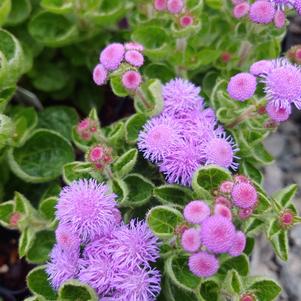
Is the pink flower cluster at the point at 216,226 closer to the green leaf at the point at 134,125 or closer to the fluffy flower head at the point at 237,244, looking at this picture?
the fluffy flower head at the point at 237,244

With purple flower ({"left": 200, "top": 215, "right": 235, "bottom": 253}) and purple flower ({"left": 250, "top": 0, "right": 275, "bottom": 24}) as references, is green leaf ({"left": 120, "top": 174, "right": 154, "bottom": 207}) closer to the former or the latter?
purple flower ({"left": 200, "top": 215, "right": 235, "bottom": 253})

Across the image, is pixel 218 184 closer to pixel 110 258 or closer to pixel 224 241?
pixel 224 241

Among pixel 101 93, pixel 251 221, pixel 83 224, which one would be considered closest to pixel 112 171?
pixel 83 224

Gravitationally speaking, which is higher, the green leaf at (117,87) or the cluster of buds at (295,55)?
the cluster of buds at (295,55)

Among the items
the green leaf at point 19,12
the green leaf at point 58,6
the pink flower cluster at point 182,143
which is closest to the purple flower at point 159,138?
the pink flower cluster at point 182,143

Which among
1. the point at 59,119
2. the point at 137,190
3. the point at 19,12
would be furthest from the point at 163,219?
the point at 19,12

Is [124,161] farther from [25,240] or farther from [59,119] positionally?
[59,119]
